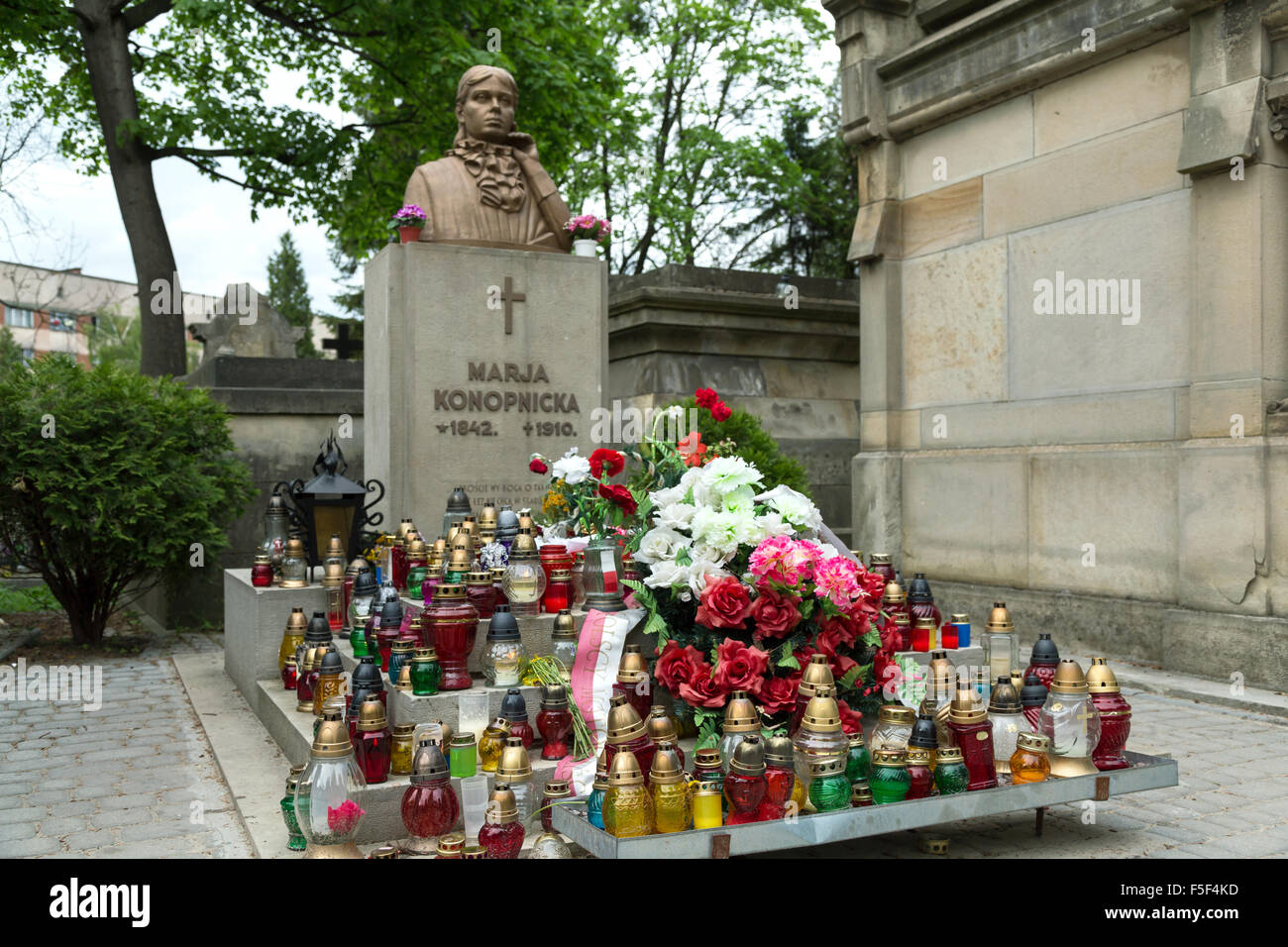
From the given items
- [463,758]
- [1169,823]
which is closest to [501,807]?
[463,758]

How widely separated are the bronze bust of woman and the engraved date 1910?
144 cm

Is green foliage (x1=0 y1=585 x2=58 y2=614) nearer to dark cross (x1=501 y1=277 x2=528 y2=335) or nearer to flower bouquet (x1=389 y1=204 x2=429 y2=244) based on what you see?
flower bouquet (x1=389 y1=204 x2=429 y2=244)


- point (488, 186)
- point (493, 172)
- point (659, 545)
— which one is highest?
point (493, 172)

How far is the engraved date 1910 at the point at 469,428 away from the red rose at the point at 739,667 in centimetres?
463

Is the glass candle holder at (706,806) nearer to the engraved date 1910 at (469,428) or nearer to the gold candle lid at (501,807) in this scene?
the gold candle lid at (501,807)

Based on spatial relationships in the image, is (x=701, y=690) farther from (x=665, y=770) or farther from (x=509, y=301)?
(x=509, y=301)

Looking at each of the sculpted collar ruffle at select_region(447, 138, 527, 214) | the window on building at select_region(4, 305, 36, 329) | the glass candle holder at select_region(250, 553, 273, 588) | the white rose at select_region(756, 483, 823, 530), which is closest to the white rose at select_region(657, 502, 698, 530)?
the white rose at select_region(756, 483, 823, 530)

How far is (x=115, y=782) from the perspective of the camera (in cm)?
497

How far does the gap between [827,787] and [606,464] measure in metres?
2.26

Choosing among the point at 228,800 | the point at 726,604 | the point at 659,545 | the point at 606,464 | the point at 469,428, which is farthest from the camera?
the point at 469,428

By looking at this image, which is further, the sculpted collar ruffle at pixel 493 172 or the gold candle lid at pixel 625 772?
the sculpted collar ruffle at pixel 493 172

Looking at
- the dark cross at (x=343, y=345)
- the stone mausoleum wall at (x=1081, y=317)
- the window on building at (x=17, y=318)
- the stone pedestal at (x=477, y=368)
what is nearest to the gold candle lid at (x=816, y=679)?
the stone mausoleum wall at (x=1081, y=317)

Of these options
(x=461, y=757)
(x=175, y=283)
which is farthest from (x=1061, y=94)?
(x=175, y=283)

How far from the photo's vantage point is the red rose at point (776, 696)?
157 inches
